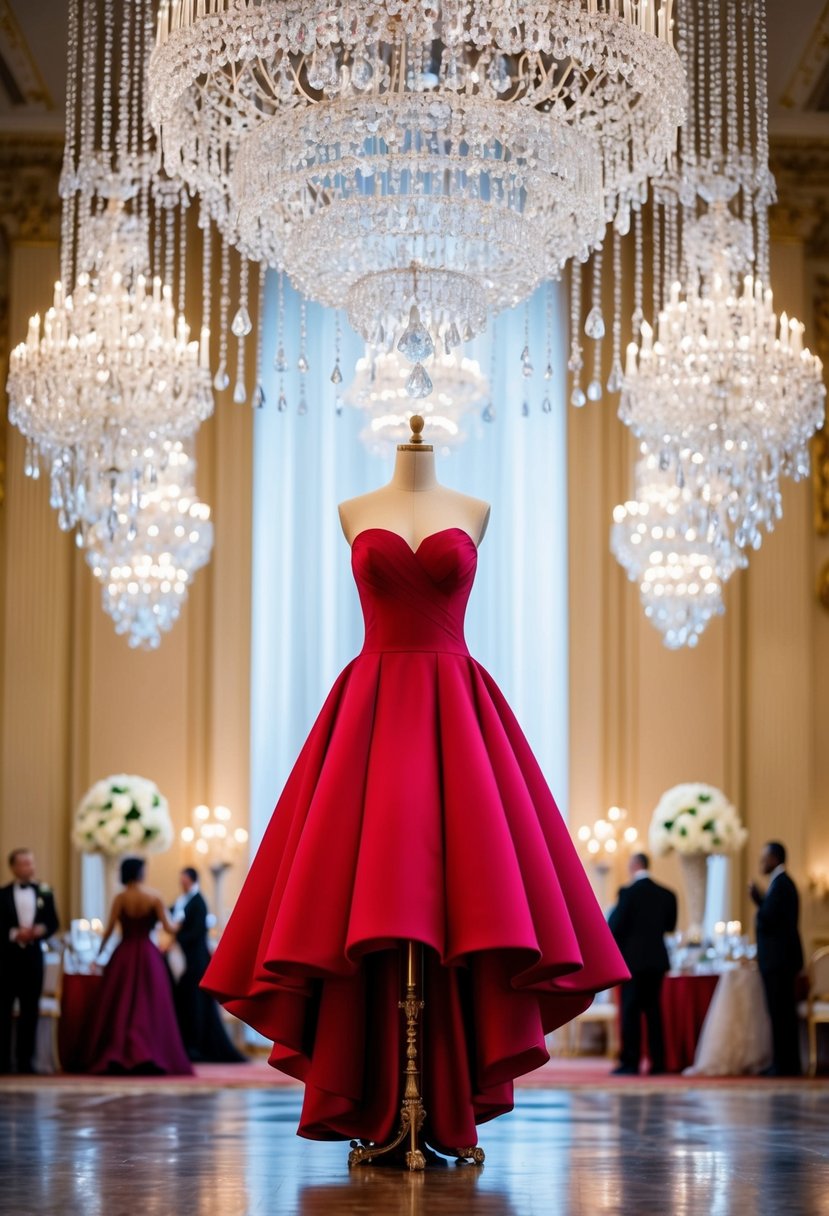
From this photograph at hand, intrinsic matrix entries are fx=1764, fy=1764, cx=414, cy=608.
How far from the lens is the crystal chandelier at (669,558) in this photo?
11508mm

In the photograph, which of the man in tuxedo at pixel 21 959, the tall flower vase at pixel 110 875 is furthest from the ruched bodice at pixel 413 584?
the tall flower vase at pixel 110 875

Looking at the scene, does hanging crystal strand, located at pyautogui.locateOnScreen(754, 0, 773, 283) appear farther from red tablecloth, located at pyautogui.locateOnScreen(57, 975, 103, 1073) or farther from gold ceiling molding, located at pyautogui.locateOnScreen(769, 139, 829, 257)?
red tablecloth, located at pyautogui.locateOnScreen(57, 975, 103, 1073)

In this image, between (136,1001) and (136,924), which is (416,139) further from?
(136,1001)

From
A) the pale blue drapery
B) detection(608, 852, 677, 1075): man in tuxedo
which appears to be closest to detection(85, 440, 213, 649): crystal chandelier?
the pale blue drapery

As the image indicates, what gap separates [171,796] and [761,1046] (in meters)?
4.47

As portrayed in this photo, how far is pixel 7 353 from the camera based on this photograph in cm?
1267

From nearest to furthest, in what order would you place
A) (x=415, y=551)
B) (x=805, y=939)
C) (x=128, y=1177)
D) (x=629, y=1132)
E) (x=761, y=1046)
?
(x=128, y=1177)
(x=415, y=551)
(x=629, y=1132)
(x=761, y=1046)
(x=805, y=939)

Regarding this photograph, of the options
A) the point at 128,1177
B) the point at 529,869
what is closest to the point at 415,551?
the point at 529,869

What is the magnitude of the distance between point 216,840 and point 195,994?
1299 millimetres

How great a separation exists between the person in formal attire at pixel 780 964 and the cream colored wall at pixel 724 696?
1.92 meters

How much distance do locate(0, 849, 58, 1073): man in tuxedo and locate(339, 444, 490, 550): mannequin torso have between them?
19.8 feet

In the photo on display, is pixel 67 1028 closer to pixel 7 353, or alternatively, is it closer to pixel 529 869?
pixel 7 353

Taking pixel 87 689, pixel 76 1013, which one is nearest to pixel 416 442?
pixel 76 1013

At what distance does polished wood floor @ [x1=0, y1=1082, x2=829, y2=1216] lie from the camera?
12.7 feet
